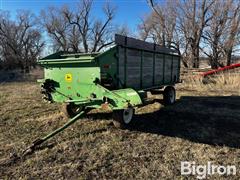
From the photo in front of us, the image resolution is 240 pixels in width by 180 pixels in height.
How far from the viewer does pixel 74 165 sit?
10.8 feet

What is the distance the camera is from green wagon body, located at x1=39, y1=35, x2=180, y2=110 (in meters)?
4.36

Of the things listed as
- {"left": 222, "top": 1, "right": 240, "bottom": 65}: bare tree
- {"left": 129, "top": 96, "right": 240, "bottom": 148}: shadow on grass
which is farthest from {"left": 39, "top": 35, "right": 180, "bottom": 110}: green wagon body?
{"left": 222, "top": 1, "right": 240, "bottom": 65}: bare tree

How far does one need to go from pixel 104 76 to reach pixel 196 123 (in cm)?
257

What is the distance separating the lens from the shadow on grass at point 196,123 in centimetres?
445

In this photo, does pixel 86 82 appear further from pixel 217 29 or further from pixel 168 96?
pixel 217 29

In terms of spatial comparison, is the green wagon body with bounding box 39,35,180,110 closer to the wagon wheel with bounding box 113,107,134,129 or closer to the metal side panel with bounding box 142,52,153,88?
the metal side panel with bounding box 142,52,153,88

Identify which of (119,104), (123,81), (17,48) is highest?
(17,48)

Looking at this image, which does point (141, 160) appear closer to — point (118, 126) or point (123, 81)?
point (118, 126)

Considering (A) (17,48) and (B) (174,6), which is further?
(A) (17,48)

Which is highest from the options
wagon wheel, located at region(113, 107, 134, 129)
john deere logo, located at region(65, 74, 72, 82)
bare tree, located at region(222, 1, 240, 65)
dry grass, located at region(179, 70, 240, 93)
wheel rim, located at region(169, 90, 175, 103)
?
bare tree, located at region(222, 1, 240, 65)

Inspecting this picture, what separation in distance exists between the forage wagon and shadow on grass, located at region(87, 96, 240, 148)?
72cm

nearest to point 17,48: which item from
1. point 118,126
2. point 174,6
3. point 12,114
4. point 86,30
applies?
point 86,30

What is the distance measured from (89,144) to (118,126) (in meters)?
0.94

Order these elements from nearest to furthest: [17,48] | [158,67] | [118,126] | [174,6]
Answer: [118,126]
[158,67]
[174,6]
[17,48]
